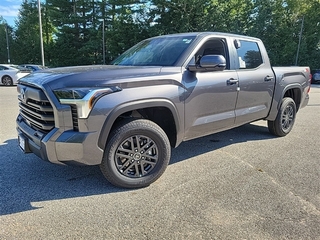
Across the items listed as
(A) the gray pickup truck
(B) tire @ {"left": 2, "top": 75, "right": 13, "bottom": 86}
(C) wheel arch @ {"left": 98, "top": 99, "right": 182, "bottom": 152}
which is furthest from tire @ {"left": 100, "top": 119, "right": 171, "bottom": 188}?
(B) tire @ {"left": 2, "top": 75, "right": 13, "bottom": 86}

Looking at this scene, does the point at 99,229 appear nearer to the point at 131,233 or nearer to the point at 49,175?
the point at 131,233

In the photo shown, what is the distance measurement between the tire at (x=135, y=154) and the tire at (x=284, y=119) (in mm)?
2960

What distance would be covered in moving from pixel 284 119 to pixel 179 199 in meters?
3.51

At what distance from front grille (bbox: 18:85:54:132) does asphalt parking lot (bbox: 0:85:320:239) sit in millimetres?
797

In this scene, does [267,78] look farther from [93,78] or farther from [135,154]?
[93,78]

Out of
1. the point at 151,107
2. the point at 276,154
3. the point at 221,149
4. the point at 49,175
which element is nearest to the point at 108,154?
the point at 151,107

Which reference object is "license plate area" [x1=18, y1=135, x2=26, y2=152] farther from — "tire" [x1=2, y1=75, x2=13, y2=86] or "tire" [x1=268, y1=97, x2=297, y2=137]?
"tire" [x1=2, y1=75, x2=13, y2=86]

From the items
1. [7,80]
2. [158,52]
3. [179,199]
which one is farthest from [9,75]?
[179,199]

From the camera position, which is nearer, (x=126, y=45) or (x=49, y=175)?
(x=49, y=175)

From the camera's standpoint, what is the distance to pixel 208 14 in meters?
31.0

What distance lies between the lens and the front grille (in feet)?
9.33

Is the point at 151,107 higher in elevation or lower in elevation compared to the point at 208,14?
lower

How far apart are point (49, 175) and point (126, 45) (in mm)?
30319

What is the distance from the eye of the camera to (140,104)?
122 inches
